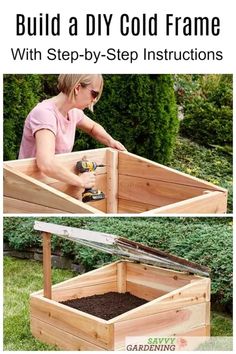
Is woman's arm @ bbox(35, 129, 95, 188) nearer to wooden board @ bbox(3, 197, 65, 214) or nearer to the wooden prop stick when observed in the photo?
wooden board @ bbox(3, 197, 65, 214)

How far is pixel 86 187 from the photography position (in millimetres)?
3473

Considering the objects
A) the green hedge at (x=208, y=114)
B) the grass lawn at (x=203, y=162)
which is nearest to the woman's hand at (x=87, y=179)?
the grass lawn at (x=203, y=162)

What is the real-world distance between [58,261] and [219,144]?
8.16 ft

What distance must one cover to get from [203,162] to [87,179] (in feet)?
9.20

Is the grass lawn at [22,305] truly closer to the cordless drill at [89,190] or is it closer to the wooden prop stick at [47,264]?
the wooden prop stick at [47,264]

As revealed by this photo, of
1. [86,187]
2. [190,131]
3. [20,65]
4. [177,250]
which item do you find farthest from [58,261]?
[190,131]

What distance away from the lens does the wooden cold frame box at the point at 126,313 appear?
311 centimetres

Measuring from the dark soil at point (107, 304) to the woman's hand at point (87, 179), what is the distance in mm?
666

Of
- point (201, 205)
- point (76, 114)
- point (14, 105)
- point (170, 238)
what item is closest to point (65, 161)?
point (76, 114)

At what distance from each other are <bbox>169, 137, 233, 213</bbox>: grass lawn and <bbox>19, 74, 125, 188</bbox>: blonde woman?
2453mm

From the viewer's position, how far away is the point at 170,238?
14.1 ft

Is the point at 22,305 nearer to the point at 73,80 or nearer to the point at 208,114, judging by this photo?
the point at 73,80

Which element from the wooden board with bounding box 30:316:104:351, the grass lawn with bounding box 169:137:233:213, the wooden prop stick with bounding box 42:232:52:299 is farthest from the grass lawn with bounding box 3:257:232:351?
the grass lawn with bounding box 169:137:233:213

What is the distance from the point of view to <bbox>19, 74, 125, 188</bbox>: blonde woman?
323cm
